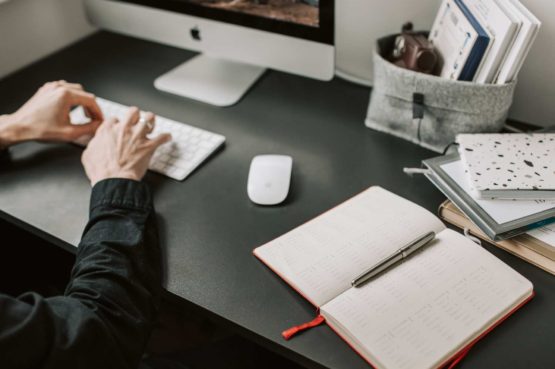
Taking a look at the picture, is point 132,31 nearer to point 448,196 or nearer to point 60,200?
point 60,200

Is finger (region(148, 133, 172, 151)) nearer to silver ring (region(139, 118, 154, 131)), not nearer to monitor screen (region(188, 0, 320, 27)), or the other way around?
Result: silver ring (region(139, 118, 154, 131))

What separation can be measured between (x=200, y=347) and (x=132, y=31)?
2.56 ft

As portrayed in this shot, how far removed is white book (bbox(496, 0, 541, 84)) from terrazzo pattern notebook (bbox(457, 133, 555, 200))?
0.34 ft

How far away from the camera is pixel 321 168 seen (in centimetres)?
96

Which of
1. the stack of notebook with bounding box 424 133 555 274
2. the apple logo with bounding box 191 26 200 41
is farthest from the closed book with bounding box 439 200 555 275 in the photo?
the apple logo with bounding box 191 26 200 41

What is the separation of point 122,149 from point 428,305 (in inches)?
22.8

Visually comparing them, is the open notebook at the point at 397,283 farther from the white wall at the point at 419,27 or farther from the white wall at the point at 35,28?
the white wall at the point at 35,28

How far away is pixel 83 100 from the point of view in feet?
3.40

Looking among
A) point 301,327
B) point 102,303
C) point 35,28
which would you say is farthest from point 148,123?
point 35,28

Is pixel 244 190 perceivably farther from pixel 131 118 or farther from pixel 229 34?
pixel 229 34

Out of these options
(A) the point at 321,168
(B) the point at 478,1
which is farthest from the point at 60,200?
(B) the point at 478,1

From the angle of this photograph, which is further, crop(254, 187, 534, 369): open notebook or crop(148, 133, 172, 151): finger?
crop(148, 133, 172, 151): finger

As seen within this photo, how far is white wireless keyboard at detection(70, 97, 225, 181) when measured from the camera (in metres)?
0.96

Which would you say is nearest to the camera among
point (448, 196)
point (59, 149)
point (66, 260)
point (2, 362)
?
point (2, 362)
